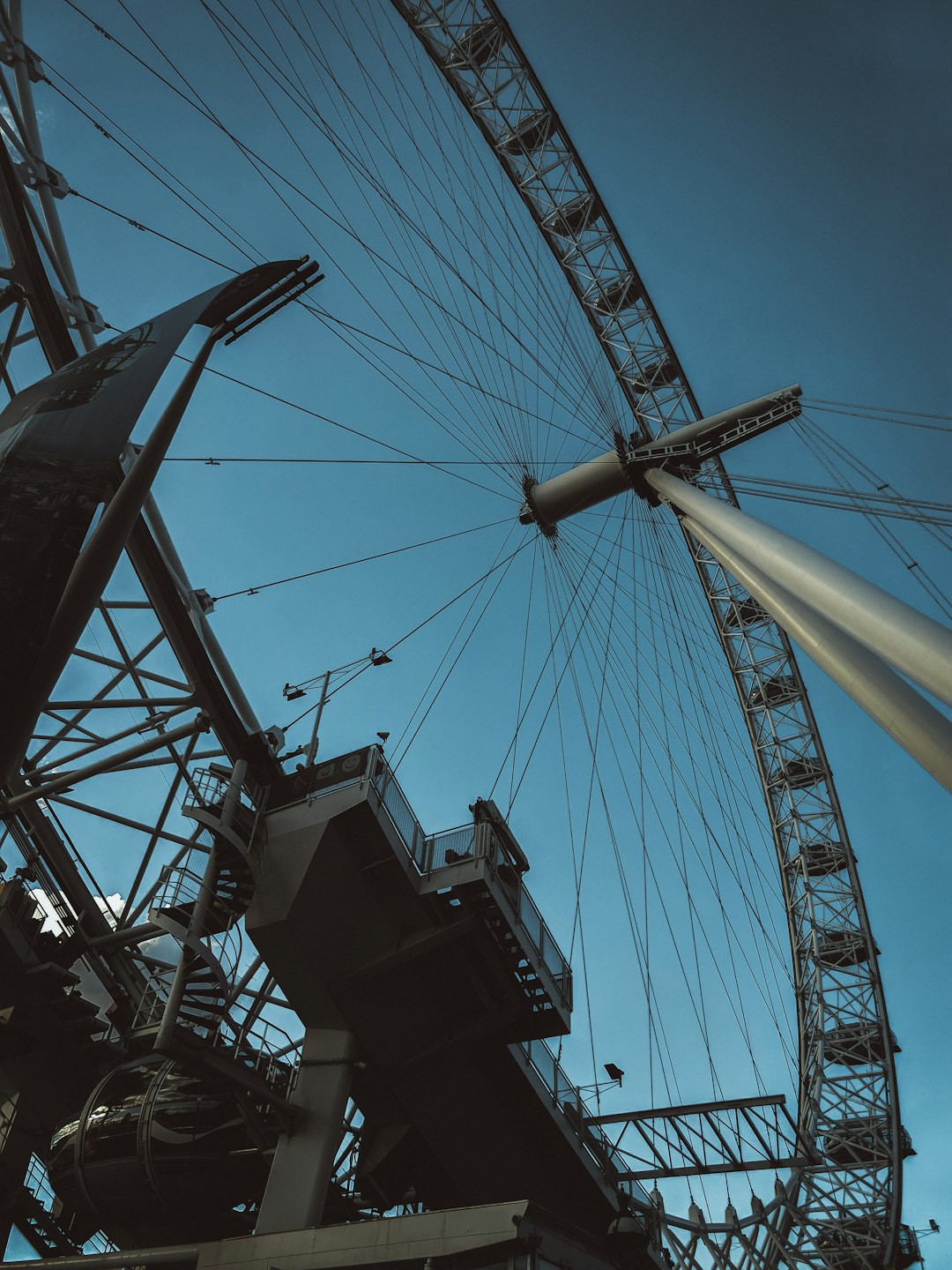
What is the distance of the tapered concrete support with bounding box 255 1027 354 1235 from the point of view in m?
19.9

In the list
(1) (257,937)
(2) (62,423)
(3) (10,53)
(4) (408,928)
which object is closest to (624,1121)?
(4) (408,928)

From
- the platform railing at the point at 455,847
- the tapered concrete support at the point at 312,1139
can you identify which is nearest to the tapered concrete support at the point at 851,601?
the platform railing at the point at 455,847

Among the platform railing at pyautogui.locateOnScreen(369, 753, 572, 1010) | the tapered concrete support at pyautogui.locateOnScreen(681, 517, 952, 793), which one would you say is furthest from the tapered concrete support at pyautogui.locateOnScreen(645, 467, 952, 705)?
the platform railing at pyautogui.locateOnScreen(369, 753, 572, 1010)

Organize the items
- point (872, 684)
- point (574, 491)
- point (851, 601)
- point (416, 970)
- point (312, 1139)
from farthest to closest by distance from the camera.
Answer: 1. point (574, 491)
2. point (416, 970)
3. point (312, 1139)
4. point (851, 601)
5. point (872, 684)

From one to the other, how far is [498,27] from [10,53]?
21.8 meters

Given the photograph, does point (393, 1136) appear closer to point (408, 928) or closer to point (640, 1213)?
point (408, 928)

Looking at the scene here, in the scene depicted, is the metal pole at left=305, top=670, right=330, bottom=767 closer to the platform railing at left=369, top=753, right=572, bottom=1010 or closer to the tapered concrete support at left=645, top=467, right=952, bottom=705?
the platform railing at left=369, top=753, right=572, bottom=1010

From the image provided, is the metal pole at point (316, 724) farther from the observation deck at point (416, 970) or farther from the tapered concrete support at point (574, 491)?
the tapered concrete support at point (574, 491)

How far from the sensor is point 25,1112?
84.7 feet

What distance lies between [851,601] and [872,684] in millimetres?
1087

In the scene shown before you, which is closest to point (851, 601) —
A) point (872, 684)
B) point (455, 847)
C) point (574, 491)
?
point (872, 684)

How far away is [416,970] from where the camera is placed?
24.3 metres

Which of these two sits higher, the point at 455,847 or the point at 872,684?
the point at 455,847

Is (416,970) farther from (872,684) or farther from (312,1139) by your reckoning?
(872,684)
